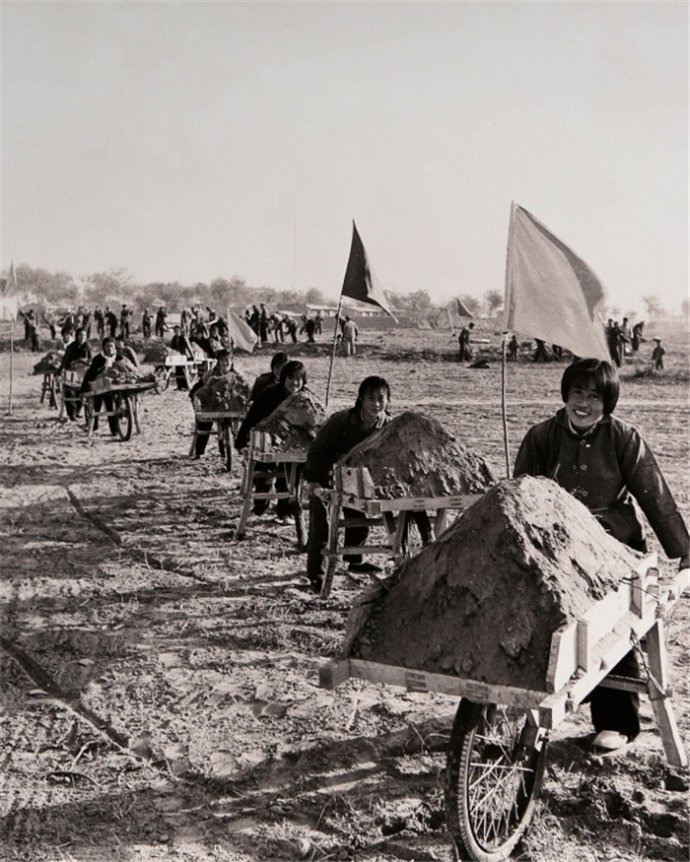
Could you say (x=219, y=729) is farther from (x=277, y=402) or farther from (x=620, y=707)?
(x=277, y=402)

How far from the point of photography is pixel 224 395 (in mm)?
11305

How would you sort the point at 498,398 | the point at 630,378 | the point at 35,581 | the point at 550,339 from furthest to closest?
the point at 630,378 < the point at 498,398 < the point at 35,581 < the point at 550,339

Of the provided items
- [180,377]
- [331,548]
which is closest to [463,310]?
[180,377]

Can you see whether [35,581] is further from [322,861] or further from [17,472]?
[17,472]

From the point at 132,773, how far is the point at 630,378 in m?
25.1

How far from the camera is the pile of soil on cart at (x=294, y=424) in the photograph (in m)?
7.77

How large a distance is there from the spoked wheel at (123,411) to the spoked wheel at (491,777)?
11482 mm

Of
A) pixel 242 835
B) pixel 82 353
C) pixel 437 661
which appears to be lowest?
pixel 242 835

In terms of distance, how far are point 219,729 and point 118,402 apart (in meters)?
10.8

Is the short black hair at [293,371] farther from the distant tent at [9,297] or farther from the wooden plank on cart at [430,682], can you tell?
the distant tent at [9,297]

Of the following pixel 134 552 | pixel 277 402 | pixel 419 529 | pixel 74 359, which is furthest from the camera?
pixel 74 359

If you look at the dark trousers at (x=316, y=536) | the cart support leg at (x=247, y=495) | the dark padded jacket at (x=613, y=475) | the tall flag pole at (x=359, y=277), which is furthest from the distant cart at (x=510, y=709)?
the tall flag pole at (x=359, y=277)

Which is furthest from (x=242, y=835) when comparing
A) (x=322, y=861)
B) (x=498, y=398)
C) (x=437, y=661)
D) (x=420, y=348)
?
(x=420, y=348)

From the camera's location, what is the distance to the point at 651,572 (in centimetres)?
366
